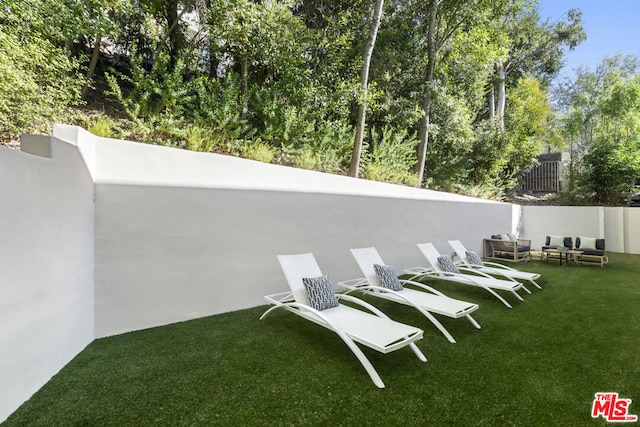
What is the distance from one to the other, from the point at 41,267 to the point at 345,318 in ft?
10.1

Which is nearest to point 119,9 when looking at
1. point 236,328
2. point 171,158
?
point 171,158

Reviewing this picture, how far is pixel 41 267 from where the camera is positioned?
9.22 feet

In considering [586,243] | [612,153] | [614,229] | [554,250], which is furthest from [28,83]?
[612,153]

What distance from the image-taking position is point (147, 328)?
14.2ft

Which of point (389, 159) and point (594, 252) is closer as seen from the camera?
point (594, 252)

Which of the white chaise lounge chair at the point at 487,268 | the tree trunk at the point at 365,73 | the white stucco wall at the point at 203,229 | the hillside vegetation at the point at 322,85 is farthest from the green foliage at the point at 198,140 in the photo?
the white chaise lounge chair at the point at 487,268

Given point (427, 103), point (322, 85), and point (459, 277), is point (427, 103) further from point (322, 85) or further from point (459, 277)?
point (459, 277)

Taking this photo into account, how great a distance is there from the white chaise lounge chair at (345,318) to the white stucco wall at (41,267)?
7.62ft

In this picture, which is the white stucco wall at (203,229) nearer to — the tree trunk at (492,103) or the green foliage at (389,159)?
the green foliage at (389,159)

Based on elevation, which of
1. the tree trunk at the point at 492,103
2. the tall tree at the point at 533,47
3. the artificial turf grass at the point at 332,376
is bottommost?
the artificial turf grass at the point at 332,376

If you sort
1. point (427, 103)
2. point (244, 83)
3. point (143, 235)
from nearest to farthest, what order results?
1. point (143, 235)
2. point (244, 83)
3. point (427, 103)

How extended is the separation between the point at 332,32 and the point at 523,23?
450 inches

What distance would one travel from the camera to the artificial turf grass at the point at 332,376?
2.50 metres

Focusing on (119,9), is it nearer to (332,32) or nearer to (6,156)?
(6,156)
